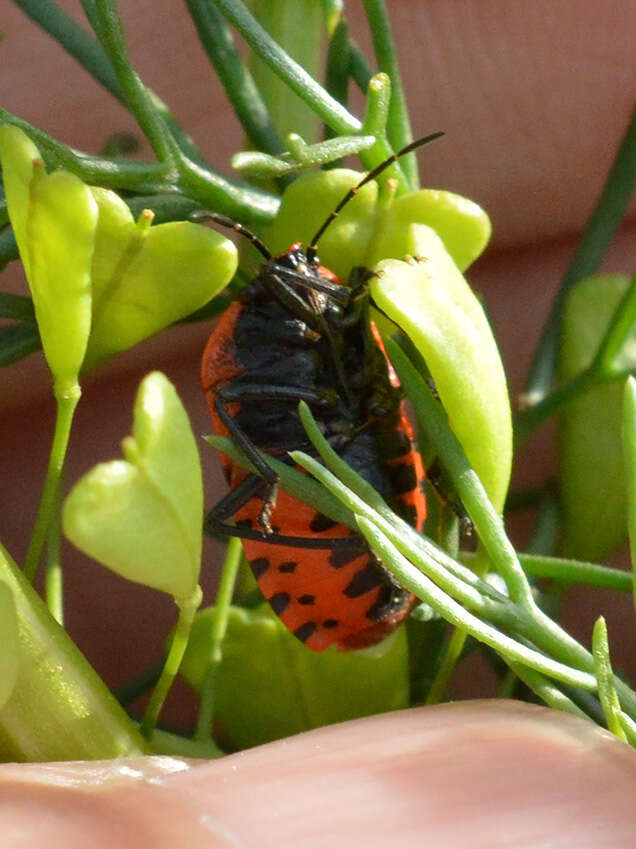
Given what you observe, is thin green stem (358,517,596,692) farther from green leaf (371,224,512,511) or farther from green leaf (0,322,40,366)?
green leaf (0,322,40,366)

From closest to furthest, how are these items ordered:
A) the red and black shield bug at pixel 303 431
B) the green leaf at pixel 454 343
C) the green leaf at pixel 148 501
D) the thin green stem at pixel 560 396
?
the green leaf at pixel 148 501, the green leaf at pixel 454 343, the red and black shield bug at pixel 303 431, the thin green stem at pixel 560 396

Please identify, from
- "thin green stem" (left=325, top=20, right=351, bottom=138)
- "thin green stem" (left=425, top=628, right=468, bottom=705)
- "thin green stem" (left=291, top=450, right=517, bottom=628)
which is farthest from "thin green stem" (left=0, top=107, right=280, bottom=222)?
"thin green stem" (left=425, top=628, right=468, bottom=705)

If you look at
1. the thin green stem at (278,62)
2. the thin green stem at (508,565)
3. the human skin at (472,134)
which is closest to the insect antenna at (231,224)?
the thin green stem at (278,62)

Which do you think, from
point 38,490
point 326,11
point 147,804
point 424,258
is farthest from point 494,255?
point 147,804

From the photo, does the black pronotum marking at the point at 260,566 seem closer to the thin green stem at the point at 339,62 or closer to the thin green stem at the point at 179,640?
the thin green stem at the point at 179,640

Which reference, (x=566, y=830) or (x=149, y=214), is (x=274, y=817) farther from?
(x=149, y=214)

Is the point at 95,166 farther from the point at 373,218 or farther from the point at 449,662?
the point at 449,662
